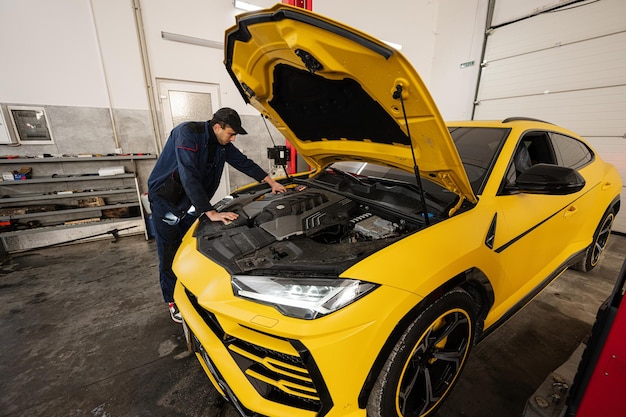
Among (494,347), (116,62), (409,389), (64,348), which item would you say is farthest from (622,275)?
(116,62)

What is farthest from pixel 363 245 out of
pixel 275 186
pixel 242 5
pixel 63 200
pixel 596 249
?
pixel 242 5

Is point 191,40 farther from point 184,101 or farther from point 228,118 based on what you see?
point 228,118

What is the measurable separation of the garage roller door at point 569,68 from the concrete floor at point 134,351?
2947 millimetres

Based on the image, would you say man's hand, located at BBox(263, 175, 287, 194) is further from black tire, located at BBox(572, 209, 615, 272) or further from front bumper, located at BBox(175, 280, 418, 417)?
black tire, located at BBox(572, 209, 615, 272)

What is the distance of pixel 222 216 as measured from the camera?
1.65 m

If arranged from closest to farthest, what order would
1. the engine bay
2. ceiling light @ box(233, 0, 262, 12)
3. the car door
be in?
the engine bay → the car door → ceiling light @ box(233, 0, 262, 12)

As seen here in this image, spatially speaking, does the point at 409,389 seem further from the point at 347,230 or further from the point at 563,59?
the point at 563,59

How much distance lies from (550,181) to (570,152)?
1.23 meters

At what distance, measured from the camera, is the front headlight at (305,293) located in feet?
2.92

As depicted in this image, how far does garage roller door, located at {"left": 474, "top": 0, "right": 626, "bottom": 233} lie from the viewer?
4.04 metres

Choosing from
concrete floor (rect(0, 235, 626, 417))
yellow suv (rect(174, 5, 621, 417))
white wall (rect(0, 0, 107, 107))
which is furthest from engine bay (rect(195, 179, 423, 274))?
white wall (rect(0, 0, 107, 107))

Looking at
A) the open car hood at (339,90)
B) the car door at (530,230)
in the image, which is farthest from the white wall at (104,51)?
the car door at (530,230)

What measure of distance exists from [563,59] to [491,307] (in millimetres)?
A: 5605

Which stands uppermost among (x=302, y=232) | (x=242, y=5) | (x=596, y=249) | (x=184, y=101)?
(x=242, y=5)
